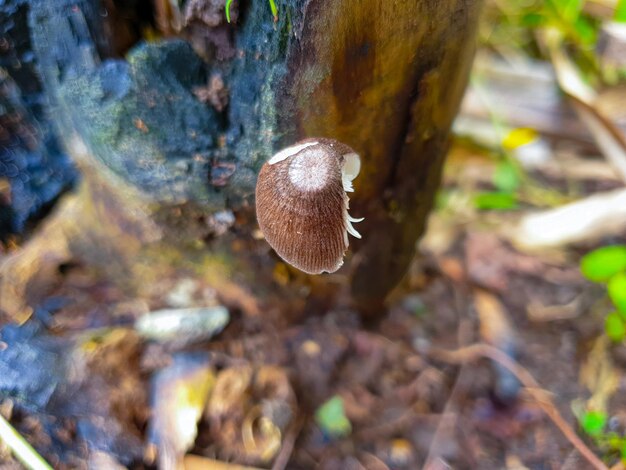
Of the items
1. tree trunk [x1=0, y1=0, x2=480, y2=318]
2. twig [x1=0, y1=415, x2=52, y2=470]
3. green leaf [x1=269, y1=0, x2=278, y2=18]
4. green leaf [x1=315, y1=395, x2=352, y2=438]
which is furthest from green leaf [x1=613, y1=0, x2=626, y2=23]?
twig [x1=0, y1=415, x2=52, y2=470]

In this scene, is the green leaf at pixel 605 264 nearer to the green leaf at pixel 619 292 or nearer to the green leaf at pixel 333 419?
the green leaf at pixel 619 292

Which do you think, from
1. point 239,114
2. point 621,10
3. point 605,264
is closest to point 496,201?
point 605,264

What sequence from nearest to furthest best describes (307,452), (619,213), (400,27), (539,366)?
(400,27), (307,452), (539,366), (619,213)

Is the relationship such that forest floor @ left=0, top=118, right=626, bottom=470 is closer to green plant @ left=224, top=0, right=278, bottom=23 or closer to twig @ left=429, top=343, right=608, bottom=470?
twig @ left=429, top=343, right=608, bottom=470

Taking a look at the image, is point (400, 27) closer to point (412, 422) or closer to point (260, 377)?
point (260, 377)

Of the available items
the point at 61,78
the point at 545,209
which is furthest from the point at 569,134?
the point at 61,78
